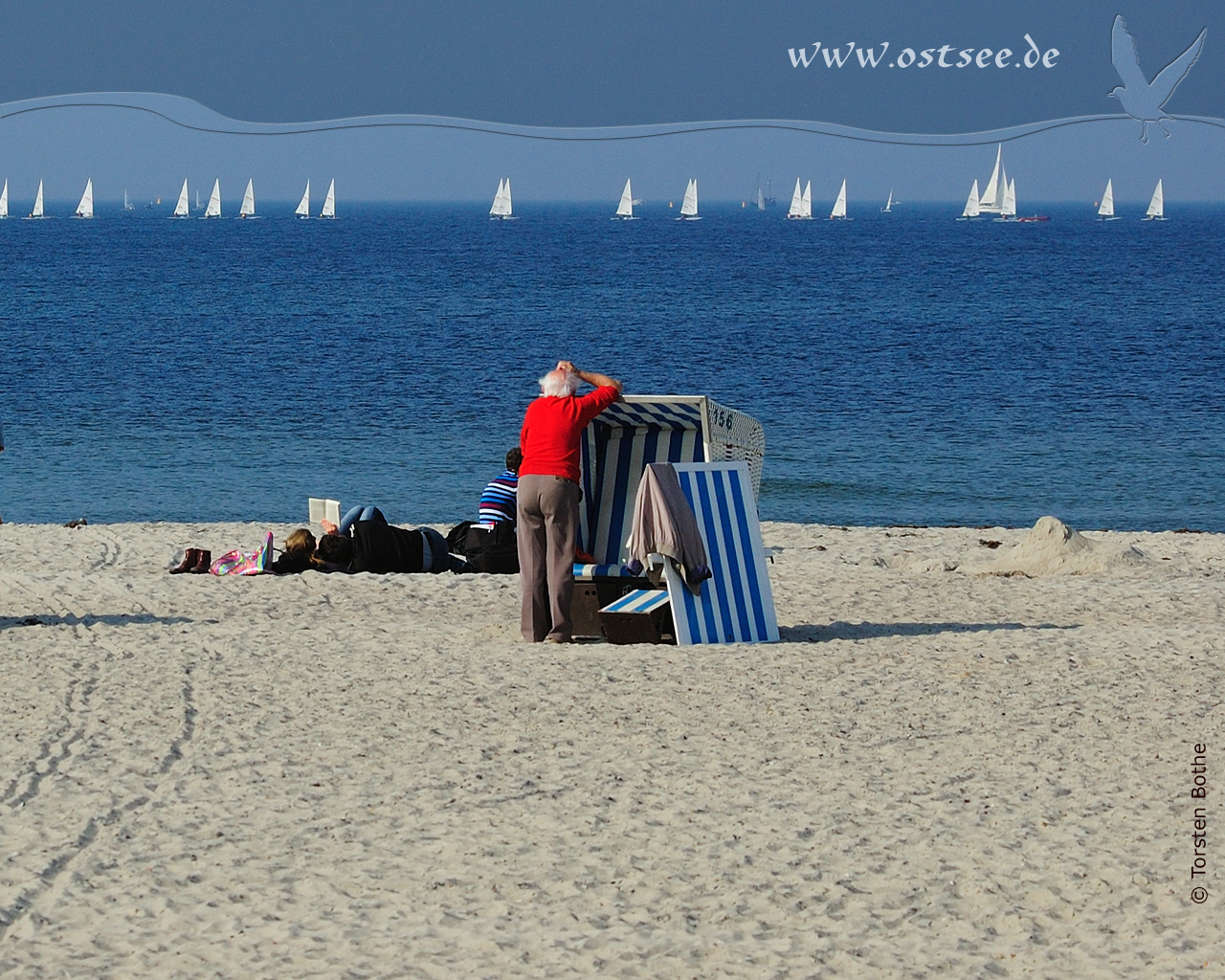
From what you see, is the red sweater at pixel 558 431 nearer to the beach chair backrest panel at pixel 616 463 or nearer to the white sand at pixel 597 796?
the white sand at pixel 597 796

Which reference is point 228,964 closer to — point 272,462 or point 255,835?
point 255,835

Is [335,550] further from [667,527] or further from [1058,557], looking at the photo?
[1058,557]

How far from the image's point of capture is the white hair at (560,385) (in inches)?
304

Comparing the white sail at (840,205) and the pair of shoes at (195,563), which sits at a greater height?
the white sail at (840,205)

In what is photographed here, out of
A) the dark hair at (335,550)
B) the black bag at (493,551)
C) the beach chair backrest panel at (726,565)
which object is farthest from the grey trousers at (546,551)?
the dark hair at (335,550)

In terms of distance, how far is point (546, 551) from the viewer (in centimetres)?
797

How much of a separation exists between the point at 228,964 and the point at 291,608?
5356 mm

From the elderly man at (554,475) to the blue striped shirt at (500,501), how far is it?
2.73 metres

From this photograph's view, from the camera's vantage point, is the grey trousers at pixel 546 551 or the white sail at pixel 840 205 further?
the white sail at pixel 840 205

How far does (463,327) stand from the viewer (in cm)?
4862

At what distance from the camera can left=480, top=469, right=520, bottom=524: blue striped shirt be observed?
34.9 ft

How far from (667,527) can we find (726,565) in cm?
53

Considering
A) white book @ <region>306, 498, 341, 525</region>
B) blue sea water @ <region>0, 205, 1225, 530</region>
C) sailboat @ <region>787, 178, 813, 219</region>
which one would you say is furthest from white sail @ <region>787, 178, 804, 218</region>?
white book @ <region>306, 498, 341, 525</region>

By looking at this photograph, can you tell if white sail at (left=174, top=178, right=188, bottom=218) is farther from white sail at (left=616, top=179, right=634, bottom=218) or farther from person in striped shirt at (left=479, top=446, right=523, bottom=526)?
person in striped shirt at (left=479, top=446, right=523, bottom=526)
